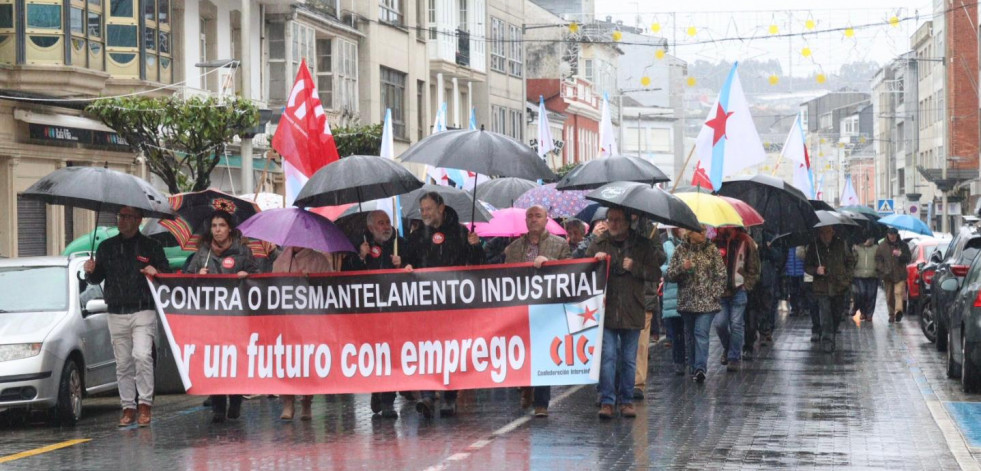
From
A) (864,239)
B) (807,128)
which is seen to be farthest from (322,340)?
(807,128)

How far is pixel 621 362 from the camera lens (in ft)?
43.8

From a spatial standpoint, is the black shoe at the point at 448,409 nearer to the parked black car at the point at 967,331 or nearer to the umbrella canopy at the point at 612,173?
the umbrella canopy at the point at 612,173

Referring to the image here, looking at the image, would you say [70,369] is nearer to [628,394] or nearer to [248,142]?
[628,394]

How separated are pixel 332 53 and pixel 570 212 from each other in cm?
2372

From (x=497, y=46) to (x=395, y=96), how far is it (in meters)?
13.6

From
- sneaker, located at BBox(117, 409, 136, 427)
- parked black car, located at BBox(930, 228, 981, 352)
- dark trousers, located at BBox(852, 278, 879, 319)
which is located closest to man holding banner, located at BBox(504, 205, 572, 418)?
sneaker, located at BBox(117, 409, 136, 427)

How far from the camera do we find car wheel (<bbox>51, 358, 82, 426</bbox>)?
13.7 meters

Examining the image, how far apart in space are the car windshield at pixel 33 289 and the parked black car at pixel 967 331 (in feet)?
28.7

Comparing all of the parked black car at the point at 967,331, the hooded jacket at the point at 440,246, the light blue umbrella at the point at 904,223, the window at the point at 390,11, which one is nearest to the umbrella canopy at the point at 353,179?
the hooded jacket at the point at 440,246

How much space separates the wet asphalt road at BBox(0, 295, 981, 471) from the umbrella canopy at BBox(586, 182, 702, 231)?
1.71m

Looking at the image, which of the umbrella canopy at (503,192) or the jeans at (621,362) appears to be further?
the umbrella canopy at (503,192)

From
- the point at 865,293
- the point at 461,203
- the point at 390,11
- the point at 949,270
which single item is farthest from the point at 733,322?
the point at 390,11

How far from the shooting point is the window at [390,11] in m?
45.9

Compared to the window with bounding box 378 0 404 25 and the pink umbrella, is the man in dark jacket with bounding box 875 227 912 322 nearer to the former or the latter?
the pink umbrella
